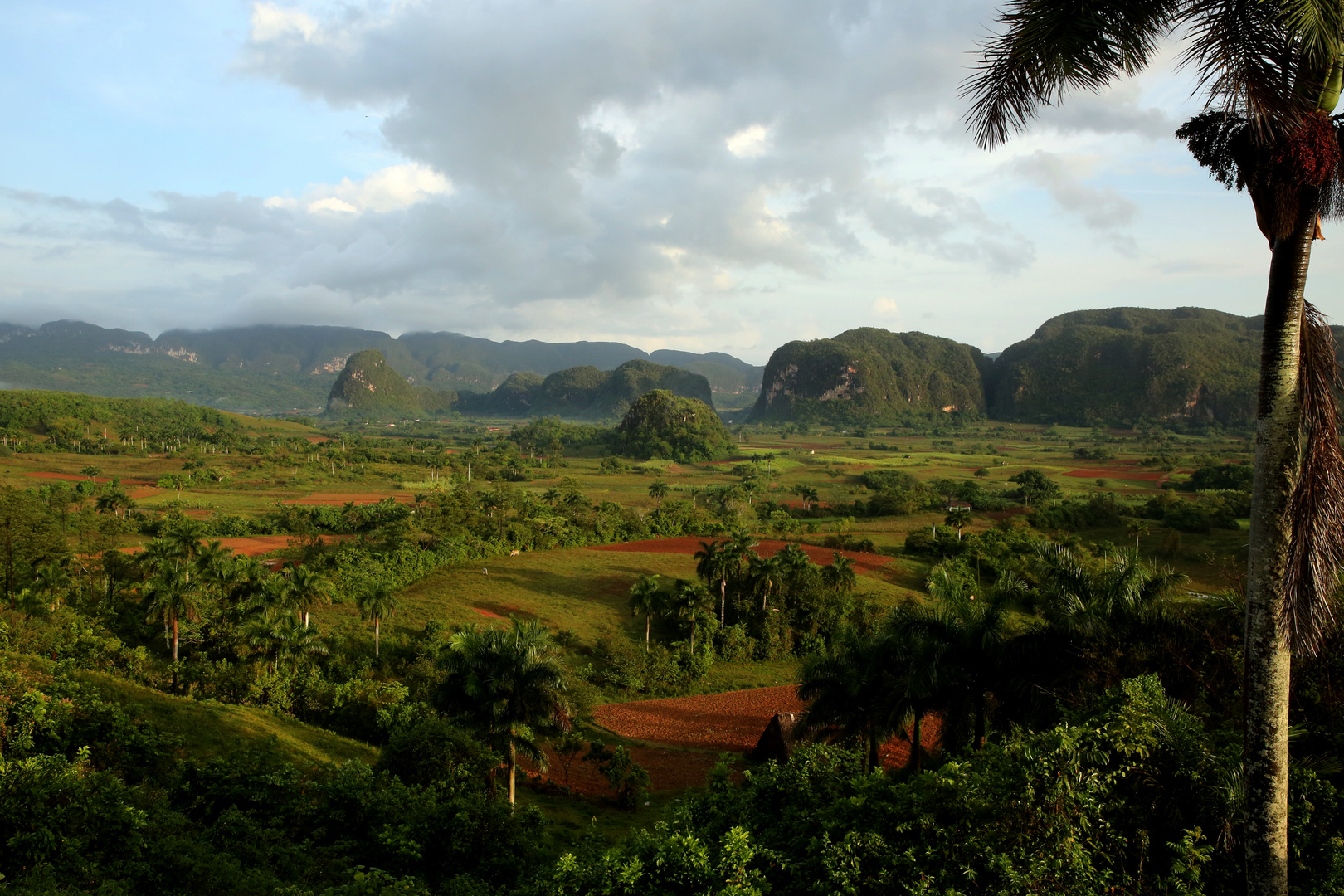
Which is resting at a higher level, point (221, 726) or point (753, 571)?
point (753, 571)

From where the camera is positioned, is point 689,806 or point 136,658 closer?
point 689,806

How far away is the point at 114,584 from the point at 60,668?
50.4ft

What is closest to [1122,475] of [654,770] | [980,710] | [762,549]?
[762,549]

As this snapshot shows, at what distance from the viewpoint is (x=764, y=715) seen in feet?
78.5

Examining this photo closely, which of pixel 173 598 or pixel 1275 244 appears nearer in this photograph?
pixel 1275 244

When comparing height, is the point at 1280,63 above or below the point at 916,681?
above

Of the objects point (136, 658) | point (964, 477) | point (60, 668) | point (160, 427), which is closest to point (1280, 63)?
point (60, 668)

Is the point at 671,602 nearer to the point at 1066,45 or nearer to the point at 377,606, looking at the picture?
the point at 377,606

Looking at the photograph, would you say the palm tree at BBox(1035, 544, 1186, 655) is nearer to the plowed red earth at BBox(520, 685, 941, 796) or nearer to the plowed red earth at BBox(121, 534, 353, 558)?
the plowed red earth at BBox(520, 685, 941, 796)

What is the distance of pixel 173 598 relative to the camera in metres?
22.0

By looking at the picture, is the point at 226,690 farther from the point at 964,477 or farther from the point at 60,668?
the point at 964,477

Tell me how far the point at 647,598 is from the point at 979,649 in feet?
60.6

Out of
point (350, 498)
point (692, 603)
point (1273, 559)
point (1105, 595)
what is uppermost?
point (1273, 559)

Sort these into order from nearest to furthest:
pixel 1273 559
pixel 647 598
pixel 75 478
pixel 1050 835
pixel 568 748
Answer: pixel 1273 559, pixel 1050 835, pixel 568 748, pixel 647 598, pixel 75 478
